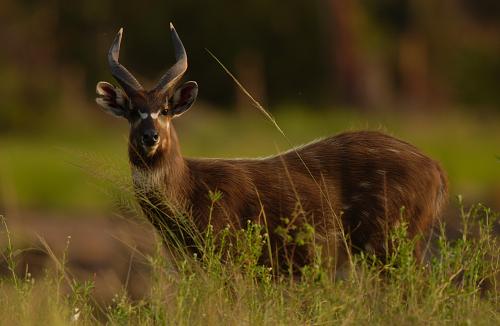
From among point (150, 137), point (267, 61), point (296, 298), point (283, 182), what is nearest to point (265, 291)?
point (296, 298)

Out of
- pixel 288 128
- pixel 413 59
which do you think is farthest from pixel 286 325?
pixel 413 59

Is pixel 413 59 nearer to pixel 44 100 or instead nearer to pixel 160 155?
pixel 44 100

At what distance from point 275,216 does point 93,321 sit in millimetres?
1814

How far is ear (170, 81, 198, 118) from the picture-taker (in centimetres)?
974

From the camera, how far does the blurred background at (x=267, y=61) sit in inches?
1065

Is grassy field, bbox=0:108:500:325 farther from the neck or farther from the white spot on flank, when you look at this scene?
the white spot on flank

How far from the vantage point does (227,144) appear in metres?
22.8

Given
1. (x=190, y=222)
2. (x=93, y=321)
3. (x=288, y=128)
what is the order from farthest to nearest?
(x=288, y=128) < (x=190, y=222) < (x=93, y=321)

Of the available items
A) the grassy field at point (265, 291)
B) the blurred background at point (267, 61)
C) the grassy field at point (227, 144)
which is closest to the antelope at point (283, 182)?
the grassy field at point (265, 291)

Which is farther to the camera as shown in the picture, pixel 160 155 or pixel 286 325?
pixel 160 155

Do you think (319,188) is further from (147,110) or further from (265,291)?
(265,291)

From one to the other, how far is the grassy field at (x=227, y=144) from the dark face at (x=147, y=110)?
8.12m

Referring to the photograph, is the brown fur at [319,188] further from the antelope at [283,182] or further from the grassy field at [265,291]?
the grassy field at [265,291]

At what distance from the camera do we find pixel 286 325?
304 inches
